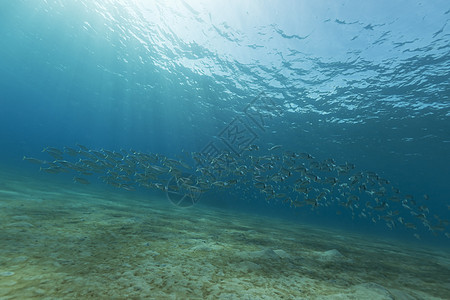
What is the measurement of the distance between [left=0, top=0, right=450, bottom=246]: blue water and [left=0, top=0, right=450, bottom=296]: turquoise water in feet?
0.38

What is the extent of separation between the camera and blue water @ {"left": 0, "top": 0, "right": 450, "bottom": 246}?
15.8 m

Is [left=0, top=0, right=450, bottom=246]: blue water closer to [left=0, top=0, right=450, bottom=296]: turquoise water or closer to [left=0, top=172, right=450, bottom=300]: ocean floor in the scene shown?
[left=0, top=0, right=450, bottom=296]: turquoise water

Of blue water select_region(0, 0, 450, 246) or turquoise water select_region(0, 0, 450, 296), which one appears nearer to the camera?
turquoise water select_region(0, 0, 450, 296)

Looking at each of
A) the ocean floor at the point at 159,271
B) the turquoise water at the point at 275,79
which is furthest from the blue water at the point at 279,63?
the ocean floor at the point at 159,271

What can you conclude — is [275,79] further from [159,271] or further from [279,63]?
[159,271]

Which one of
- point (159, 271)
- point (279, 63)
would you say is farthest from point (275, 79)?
point (159, 271)

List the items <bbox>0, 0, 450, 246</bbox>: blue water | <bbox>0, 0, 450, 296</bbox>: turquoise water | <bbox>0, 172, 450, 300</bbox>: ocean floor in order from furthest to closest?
1. <bbox>0, 0, 450, 246</bbox>: blue water
2. <bbox>0, 0, 450, 296</bbox>: turquoise water
3. <bbox>0, 172, 450, 300</bbox>: ocean floor

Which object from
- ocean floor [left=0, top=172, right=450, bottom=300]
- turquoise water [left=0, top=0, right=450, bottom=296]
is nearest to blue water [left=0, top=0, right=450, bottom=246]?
turquoise water [left=0, top=0, right=450, bottom=296]

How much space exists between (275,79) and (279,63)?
2316 mm

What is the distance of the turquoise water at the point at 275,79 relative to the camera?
12742mm

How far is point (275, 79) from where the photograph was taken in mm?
22562

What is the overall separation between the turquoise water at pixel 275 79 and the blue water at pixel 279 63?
4.6 inches

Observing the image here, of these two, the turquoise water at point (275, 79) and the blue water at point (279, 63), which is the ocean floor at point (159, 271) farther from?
the blue water at point (279, 63)

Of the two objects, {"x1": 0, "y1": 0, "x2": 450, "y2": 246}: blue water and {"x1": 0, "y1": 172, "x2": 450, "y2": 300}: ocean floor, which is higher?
{"x1": 0, "y1": 0, "x2": 450, "y2": 246}: blue water
